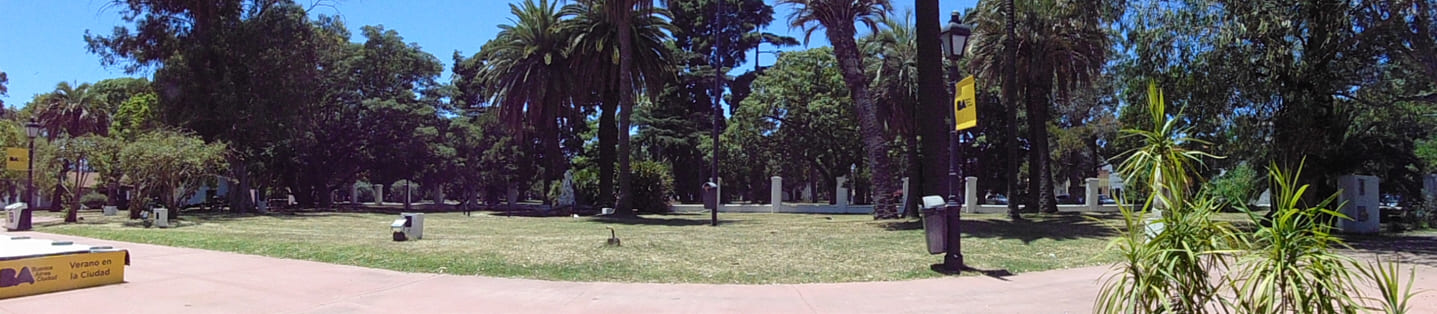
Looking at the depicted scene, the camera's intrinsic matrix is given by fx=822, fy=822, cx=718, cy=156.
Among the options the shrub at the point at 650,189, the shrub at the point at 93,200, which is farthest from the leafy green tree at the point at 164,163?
the shrub at the point at 93,200

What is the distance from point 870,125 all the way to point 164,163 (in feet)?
70.5

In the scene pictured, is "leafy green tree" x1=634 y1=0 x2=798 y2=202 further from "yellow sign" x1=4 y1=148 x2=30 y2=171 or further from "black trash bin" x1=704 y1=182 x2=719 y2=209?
"yellow sign" x1=4 y1=148 x2=30 y2=171

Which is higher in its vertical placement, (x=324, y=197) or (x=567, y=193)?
(x=567, y=193)

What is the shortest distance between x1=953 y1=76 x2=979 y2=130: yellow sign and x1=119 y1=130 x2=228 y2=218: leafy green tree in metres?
24.0

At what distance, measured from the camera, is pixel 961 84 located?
11.6m

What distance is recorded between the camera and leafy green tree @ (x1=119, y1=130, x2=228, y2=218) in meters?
24.7

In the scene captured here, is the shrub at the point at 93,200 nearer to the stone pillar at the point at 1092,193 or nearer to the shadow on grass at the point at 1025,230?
the shadow on grass at the point at 1025,230

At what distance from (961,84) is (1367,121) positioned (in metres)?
18.0

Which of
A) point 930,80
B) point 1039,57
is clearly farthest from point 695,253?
point 1039,57

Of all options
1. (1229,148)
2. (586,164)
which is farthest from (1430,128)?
(586,164)

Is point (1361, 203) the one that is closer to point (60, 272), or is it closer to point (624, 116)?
point (624, 116)

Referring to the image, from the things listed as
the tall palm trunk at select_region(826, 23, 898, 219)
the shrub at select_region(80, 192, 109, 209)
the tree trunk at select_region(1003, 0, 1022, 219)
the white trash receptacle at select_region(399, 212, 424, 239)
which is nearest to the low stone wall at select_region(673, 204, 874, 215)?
the tree trunk at select_region(1003, 0, 1022, 219)

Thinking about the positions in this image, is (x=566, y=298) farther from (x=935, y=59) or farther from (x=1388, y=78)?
(x=1388, y=78)

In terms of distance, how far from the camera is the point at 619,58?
103ft
